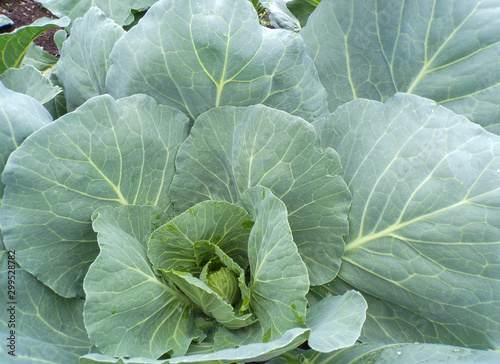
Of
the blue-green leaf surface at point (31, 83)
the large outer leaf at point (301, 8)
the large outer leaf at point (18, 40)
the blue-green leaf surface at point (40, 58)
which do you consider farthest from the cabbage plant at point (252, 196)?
the blue-green leaf surface at point (40, 58)

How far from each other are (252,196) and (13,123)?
714 millimetres

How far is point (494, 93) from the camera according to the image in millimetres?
1374

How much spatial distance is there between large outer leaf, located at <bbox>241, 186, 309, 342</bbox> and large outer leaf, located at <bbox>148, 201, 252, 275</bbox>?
0.10 m

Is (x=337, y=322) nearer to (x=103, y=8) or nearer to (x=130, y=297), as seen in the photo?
(x=130, y=297)

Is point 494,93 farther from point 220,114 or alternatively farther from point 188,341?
point 188,341

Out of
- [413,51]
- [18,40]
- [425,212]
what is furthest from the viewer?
[18,40]

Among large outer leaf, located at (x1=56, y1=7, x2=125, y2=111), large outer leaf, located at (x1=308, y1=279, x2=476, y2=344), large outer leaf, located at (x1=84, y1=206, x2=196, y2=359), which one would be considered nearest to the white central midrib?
large outer leaf, located at (x1=308, y1=279, x2=476, y2=344)

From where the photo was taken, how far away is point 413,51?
4.71 ft

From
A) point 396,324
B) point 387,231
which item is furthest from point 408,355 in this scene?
point 387,231

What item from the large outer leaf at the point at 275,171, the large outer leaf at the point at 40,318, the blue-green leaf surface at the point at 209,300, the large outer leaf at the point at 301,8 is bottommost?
the large outer leaf at the point at 40,318

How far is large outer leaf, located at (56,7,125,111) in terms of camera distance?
145cm

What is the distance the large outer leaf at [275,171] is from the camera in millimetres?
1202

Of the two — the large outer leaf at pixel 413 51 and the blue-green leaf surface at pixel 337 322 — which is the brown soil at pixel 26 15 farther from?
the blue-green leaf surface at pixel 337 322

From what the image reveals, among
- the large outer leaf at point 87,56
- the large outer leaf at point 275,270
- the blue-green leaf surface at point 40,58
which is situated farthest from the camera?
the blue-green leaf surface at point 40,58
